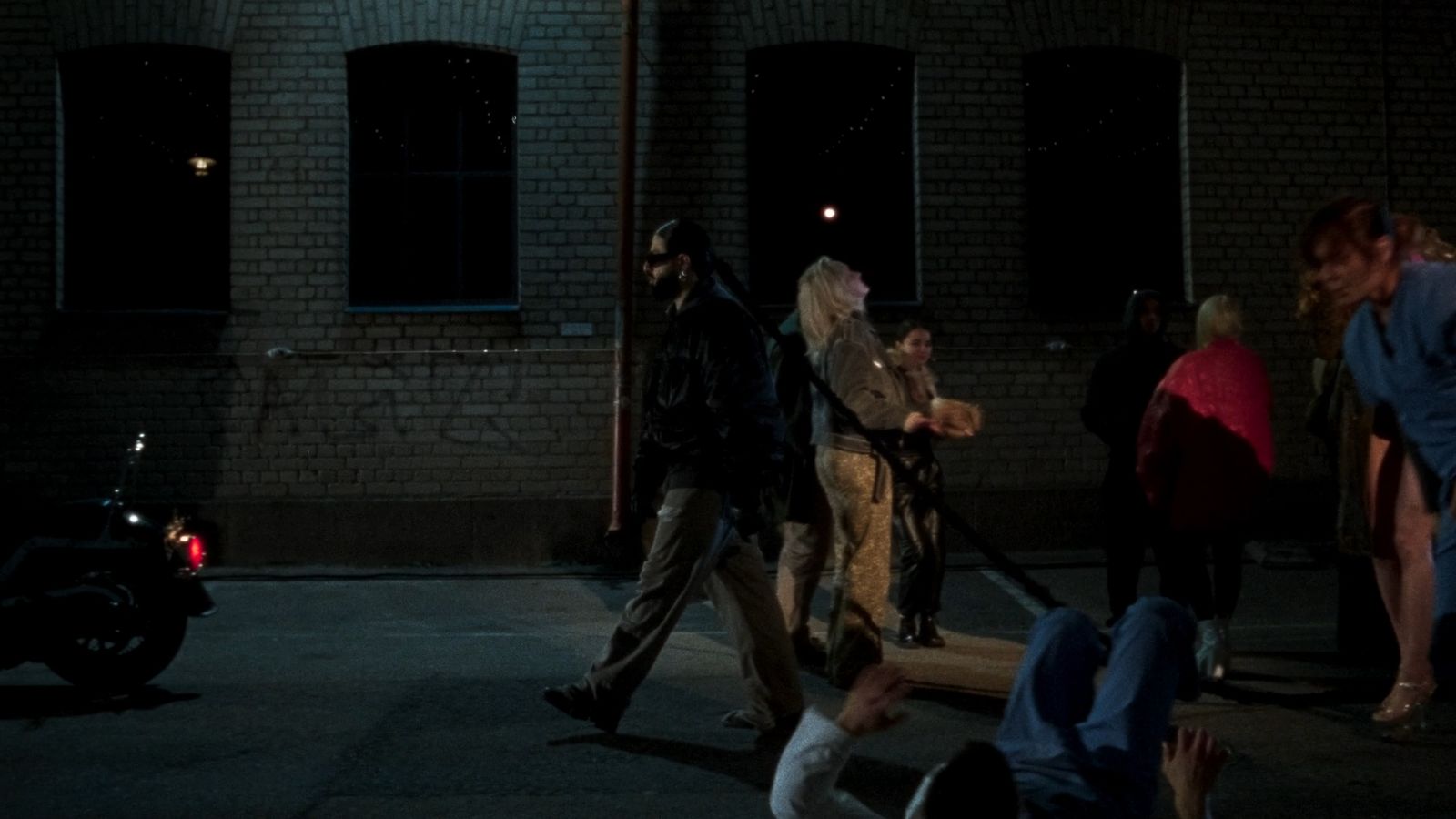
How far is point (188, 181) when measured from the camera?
13.6 m

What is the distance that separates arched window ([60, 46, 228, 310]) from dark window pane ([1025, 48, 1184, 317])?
653 cm

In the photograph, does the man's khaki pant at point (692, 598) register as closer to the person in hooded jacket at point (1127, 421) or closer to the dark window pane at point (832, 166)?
the person in hooded jacket at point (1127, 421)

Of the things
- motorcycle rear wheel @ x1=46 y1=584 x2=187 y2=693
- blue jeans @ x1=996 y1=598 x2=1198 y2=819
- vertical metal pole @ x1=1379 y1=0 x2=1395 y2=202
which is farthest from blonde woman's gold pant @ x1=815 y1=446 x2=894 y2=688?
vertical metal pole @ x1=1379 y1=0 x2=1395 y2=202

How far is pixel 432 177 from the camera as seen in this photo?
1372 cm

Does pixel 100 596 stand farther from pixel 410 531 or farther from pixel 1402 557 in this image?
pixel 410 531

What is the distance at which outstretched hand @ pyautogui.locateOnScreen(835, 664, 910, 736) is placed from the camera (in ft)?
10.2

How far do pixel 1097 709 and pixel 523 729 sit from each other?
3.26 metres

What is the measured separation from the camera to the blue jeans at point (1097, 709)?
145 inches

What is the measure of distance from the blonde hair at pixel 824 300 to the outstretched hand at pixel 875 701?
14.6 ft

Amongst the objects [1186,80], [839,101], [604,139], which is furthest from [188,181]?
[1186,80]

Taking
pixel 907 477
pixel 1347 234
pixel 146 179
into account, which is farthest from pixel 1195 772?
pixel 146 179

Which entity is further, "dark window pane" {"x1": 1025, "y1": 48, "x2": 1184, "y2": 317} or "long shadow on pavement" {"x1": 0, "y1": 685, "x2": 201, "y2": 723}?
"dark window pane" {"x1": 1025, "y1": 48, "x2": 1184, "y2": 317}

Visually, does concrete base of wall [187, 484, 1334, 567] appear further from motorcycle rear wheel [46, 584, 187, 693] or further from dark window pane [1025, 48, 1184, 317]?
motorcycle rear wheel [46, 584, 187, 693]

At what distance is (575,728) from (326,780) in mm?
1139
